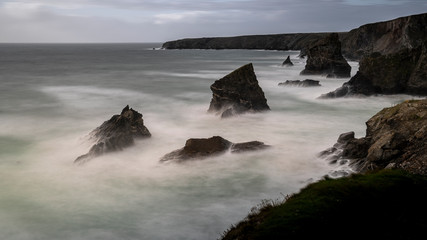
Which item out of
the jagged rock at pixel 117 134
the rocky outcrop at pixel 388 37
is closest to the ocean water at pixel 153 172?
the jagged rock at pixel 117 134

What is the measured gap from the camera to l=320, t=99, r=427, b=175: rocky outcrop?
11.1m

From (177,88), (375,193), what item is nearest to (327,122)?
(375,193)

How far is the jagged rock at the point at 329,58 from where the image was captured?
5366cm

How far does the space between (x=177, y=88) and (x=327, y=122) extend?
924 inches

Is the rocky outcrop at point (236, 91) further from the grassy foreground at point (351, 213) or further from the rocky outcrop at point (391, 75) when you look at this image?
the grassy foreground at point (351, 213)

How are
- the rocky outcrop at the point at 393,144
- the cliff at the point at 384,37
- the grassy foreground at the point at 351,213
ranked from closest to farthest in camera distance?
the grassy foreground at the point at 351,213
the rocky outcrop at the point at 393,144
the cliff at the point at 384,37

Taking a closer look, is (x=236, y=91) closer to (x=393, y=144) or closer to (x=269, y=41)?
(x=393, y=144)

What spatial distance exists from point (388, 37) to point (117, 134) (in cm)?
6791

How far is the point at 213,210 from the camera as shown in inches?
476

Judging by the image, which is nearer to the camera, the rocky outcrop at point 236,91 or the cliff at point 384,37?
the rocky outcrop at point 236,91

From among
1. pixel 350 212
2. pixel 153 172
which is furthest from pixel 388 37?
pixel 350 212

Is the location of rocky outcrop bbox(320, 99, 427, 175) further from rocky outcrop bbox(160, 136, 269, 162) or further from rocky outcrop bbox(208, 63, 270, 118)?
rocky outcrop bbox(208, 63, 270, 118)

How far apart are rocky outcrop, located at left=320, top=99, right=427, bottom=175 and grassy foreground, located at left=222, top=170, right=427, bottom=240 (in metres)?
3.41

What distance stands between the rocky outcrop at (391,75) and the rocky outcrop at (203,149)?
64.9 feet
